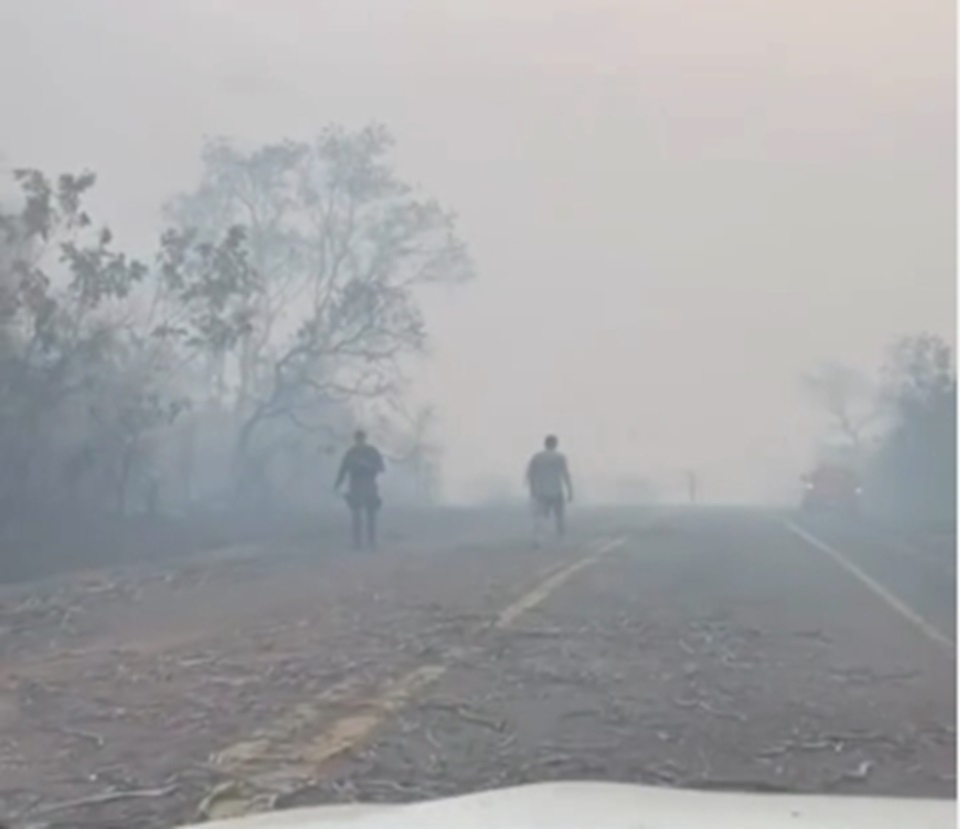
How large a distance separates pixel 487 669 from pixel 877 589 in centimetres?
90

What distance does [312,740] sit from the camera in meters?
3.85

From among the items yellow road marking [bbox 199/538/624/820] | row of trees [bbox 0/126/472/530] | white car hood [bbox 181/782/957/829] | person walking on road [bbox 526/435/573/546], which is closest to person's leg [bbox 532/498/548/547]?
person walking on road [bbox 526/435/573/546]

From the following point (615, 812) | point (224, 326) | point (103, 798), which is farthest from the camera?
point (224, 326)

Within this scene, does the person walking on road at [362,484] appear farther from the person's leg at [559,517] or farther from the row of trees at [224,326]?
the person's leg at [559,517]

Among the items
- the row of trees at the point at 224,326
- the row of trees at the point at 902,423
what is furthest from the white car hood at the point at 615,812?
the row of trees at the point at 224,326

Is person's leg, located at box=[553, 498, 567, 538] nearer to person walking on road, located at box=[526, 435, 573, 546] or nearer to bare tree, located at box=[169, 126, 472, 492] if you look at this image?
person walking on road, located at box=[526, 435, 573, 546]

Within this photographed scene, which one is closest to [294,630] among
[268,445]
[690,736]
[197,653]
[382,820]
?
[197,653]

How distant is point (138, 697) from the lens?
4.04 metres

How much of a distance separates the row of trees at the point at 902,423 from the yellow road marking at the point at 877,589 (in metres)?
0.15

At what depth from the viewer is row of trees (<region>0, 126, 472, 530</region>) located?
428 cm

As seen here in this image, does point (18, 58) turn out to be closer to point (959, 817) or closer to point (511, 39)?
point (511, 39)

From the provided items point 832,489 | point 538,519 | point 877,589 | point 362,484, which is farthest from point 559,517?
point 877,589

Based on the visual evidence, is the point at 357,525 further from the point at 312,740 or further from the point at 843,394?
the point at 843,394

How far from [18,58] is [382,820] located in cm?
209
